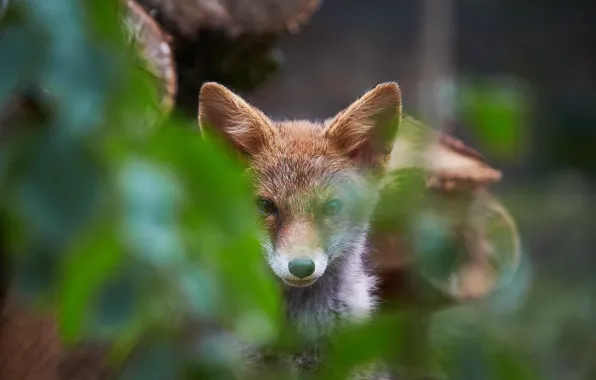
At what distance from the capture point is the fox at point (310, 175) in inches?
38.6

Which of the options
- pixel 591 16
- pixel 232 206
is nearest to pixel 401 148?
pixel 232 206

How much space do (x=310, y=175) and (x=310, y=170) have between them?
1 cm

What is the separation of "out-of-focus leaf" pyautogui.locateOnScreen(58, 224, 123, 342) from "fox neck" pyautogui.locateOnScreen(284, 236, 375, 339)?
1.39 ft

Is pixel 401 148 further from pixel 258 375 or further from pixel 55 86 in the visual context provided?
pixel 55 86

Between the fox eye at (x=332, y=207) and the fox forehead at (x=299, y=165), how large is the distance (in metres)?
0.01

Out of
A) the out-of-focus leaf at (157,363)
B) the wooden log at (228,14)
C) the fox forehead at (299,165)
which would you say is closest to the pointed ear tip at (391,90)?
the fox forehead at (299,165)

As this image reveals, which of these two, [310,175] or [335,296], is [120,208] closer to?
[310,175]

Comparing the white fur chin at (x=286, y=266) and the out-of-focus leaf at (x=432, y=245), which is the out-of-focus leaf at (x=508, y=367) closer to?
the out-of-focus leaf at (x=432, y=245)

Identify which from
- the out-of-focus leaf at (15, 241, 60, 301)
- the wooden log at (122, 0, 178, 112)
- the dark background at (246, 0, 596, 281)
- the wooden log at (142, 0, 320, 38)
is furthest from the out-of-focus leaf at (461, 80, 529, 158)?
the wooden log at (142, 0, 320, 38)

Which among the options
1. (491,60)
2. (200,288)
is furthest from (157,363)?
(491,60)

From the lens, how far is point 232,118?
99 cm

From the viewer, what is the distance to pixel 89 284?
0.62m

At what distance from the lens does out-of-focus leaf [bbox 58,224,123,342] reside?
608 mm

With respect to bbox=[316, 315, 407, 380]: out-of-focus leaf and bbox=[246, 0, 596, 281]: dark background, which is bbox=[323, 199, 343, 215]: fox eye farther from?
bbox=[246, 0, 596, 281]: dark background
